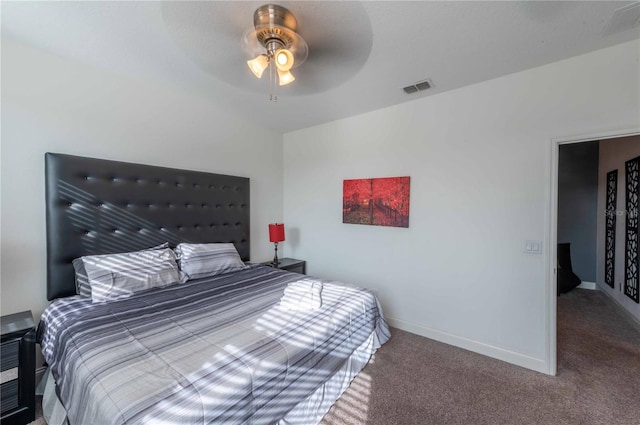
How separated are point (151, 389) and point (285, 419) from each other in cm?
73

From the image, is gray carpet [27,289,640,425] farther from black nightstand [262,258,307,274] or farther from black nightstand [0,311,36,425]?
black nightstand [0,311,36,425]

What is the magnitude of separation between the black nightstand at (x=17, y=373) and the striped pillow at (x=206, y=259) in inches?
41.7

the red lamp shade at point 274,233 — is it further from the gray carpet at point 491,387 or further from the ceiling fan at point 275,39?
the ceiling fan at point 275,39

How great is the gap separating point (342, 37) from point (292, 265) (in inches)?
106

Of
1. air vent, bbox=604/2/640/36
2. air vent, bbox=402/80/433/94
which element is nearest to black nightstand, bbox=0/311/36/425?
air vent, bbox=402/80/433/94

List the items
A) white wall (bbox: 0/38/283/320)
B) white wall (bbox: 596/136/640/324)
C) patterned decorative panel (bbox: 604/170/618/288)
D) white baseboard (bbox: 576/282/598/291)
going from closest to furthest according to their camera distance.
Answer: white wall (bbox: 0/38/283/320) < white wall (bbox: 596/136/640/324) < patterned decorative panel (bbox: 604/170/618/288) < white baseboard (bbox: 576/282/598/291)

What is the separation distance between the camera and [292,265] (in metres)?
3.56

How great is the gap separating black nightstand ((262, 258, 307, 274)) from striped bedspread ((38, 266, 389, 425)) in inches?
48.8

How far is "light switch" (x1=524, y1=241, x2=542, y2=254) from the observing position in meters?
2.19

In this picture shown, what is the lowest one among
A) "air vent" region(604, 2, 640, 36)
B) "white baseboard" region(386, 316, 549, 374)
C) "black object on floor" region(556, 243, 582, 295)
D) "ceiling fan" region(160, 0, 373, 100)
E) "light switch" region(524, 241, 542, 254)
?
"white baseboard" region(386, 316, 549, 374)

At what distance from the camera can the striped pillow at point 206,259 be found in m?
2.52

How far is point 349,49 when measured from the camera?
1.83m

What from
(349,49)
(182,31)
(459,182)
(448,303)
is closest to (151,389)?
(182,31)

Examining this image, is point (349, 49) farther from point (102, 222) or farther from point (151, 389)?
point (102, 222)
